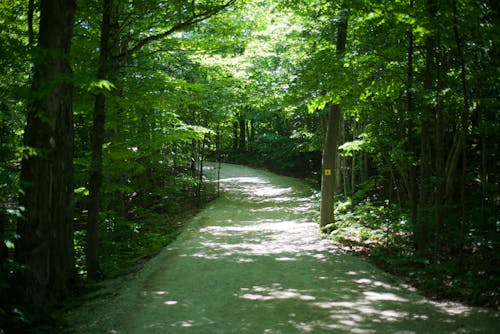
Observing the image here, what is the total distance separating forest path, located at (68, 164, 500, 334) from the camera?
5.30m

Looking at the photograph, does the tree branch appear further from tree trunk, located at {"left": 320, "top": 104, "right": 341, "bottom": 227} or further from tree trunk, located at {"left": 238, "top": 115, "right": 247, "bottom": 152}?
tree trunk, located at {"left": 238, "top": 115, "right": 247, "bottom": 152}

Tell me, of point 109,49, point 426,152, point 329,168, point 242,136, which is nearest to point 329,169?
point 329,168

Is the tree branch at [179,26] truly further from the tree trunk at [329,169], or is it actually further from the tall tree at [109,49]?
the tree trunk at [329,169]

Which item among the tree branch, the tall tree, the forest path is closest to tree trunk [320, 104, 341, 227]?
the forest path

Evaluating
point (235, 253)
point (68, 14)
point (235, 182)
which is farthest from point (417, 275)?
point (235, 182)

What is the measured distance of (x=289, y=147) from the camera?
26.4 meters

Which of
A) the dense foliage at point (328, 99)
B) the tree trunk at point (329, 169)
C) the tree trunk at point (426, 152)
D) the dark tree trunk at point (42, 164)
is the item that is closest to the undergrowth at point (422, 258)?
the dense foliage at point (328, 99)

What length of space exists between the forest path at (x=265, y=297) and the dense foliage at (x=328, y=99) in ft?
2.65

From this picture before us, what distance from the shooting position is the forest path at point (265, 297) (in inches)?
209

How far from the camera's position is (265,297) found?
6.69 m

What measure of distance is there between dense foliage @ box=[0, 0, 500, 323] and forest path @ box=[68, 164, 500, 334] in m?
0.81

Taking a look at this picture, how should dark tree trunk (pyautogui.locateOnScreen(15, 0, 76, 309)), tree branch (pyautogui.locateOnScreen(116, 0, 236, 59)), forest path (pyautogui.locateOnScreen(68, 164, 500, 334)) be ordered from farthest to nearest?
tree branch (pyautogui.locateOnScreen(116, 0, 236, 59)) < dark tree trunk (pyautogui.locateOnScreen(15, 0, 76, 309)) < forest path (pyautogui.locateOnScreen(68, 164, 500, 334))

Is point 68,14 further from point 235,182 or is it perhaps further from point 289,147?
point 289,147

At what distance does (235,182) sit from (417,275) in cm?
1768
